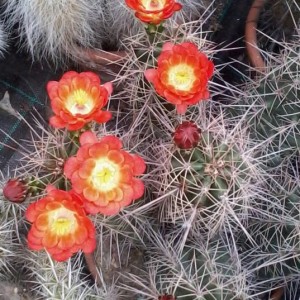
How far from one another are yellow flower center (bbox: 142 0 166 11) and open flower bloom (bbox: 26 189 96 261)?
0.41m

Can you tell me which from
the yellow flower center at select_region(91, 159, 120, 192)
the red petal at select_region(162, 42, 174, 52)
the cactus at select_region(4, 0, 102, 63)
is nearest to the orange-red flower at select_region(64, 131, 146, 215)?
the yellow flower center at select_region(91, 159, 120, 192)

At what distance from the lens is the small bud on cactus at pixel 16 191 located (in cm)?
120

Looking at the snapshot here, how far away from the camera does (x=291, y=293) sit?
1.50 meters

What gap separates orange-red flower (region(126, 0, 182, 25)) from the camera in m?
1.22

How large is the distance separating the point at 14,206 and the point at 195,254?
0.40 metres

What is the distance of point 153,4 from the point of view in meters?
1.26

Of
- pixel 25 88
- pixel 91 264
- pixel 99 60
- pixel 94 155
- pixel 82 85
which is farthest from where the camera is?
pixel 25 88

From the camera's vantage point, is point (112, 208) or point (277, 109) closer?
point (112, 208)

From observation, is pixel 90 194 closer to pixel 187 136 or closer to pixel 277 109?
pixel 187 136

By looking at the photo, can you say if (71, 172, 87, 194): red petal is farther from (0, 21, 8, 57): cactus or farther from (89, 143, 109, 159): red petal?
(0, 21, 8, 57): cactus

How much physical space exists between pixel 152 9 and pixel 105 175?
0.35m

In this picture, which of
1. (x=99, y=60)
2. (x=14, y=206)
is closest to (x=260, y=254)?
(x=14, y=206)

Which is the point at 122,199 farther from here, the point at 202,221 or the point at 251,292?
the point at 251,292

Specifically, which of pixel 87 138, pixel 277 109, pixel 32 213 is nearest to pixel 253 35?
pixel 277 109
